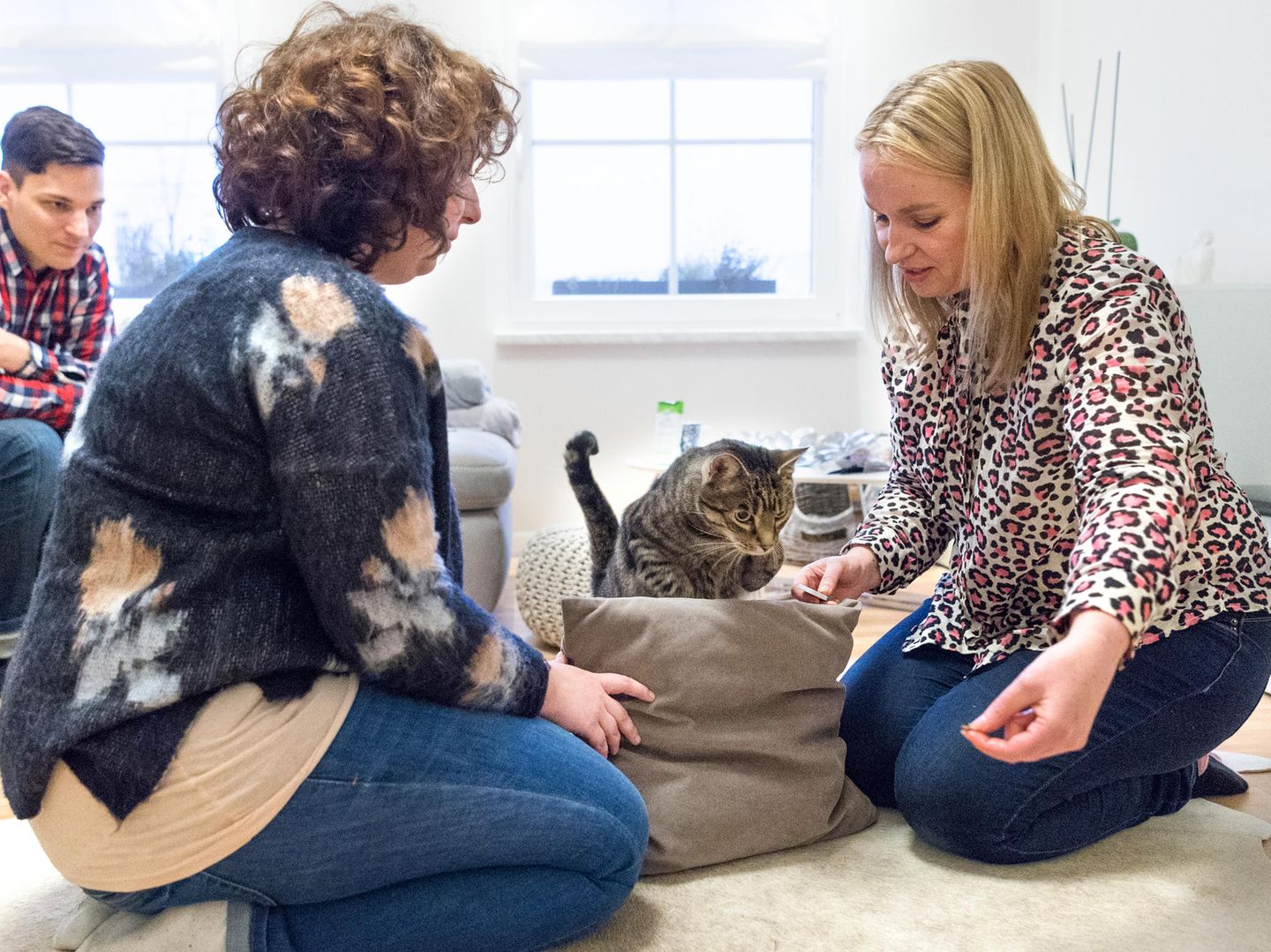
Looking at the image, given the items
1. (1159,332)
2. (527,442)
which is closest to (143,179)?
(527,442)

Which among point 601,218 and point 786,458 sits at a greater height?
point 601,218

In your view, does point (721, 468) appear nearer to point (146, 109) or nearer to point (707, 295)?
point (707, 295)

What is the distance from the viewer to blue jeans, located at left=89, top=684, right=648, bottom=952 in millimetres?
1121

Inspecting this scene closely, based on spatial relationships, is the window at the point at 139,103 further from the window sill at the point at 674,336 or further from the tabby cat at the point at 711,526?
the tabby cat at the point at 711,526

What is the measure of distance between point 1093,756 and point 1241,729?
2.71 feet

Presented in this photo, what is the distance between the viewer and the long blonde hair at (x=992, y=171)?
137cm

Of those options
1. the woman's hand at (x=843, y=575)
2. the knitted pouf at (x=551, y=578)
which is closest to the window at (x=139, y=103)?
the knitted pouf at (x=551, y=578)

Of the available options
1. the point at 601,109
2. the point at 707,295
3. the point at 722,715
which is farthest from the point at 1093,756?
the point at 601,109

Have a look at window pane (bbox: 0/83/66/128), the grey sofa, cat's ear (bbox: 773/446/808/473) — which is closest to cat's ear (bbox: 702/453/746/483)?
cat's ear (bbox: 773/446/808/473)

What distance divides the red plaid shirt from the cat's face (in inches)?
50.5

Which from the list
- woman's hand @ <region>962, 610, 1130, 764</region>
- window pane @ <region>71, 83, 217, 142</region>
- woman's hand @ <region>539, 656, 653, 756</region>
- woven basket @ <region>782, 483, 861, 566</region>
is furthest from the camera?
window pane @ <region>71, 83, 217, 142</region>

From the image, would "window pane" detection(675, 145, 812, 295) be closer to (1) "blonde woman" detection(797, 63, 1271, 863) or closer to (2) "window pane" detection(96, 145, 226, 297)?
(2) "window pane" detection(96, 145, 226, 297)

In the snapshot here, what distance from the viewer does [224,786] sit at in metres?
1.08

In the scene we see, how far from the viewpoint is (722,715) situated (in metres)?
1.50
